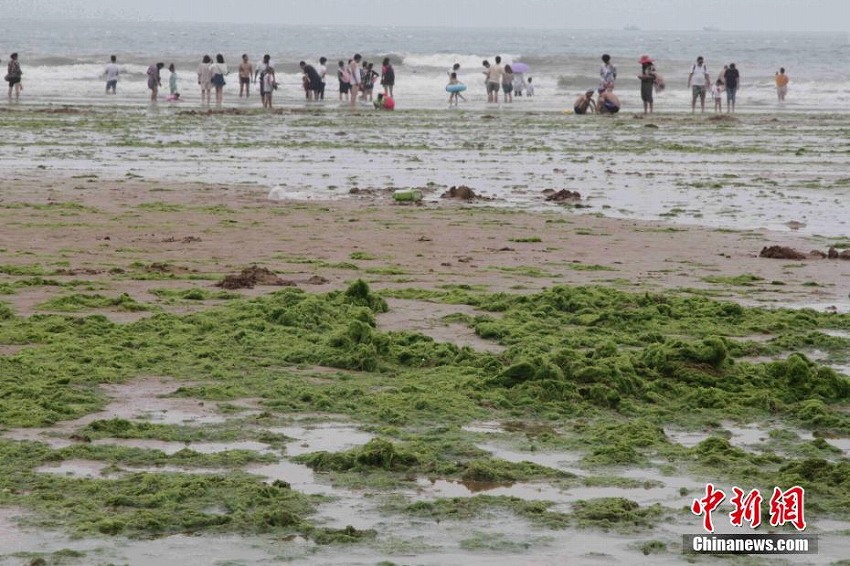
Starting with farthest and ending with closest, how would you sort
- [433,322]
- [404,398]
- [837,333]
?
[433,322] → [837,333] → [404,398]

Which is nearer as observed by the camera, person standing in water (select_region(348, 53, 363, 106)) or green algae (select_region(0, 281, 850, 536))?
green algae (select_region(0, 281, 850, 536))

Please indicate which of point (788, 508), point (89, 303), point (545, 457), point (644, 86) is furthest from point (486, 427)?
point (644, 86)

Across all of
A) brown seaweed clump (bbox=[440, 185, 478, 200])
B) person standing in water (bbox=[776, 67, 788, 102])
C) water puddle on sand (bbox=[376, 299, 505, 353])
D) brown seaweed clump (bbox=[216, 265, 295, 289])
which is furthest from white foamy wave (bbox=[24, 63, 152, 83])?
water puddle on sand (bbox=[376, 299, 505, 353])

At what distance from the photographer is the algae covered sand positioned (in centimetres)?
549

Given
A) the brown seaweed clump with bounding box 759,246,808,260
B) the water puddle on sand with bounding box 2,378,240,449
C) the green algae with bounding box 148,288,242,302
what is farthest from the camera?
the brown seaweed clump with bounding box 759,246,808,260

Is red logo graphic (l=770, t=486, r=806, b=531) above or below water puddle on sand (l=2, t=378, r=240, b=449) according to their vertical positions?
below

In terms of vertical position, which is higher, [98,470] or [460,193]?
[460,193]

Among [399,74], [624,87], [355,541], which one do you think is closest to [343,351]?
[355,541]

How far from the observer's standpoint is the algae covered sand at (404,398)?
549 centimetres

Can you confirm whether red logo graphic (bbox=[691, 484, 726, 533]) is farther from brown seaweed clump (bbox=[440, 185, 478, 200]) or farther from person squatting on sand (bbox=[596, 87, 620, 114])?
person squatting on sand (bbox=[596, 87, 620, 114])

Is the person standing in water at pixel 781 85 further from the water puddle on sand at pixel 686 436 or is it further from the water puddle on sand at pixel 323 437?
the water puddle on sand at pixel 323 437

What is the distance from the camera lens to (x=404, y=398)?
7527 mm

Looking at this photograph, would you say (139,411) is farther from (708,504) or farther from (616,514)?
(708,504)

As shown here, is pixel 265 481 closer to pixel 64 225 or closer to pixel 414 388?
pixel 414 388
